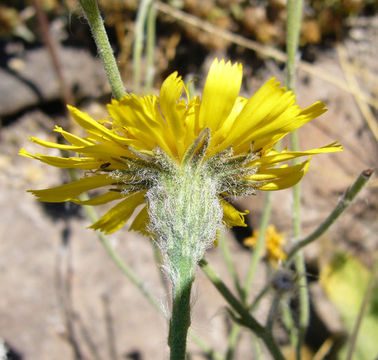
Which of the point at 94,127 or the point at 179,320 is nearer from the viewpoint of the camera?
the point at 179,320

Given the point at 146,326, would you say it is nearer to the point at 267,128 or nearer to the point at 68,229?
the point at 68,229

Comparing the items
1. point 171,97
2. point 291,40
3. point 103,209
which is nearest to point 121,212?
point 171,97

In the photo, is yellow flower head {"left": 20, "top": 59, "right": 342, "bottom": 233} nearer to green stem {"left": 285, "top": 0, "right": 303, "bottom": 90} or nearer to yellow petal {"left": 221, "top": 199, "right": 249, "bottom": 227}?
yellow petal {"left": 221, "top": 199, "right": 249, "bottom": 227}

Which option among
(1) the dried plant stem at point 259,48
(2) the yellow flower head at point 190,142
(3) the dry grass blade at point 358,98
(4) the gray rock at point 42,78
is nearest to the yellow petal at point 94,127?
(2) the yellow flower head at point 190,142

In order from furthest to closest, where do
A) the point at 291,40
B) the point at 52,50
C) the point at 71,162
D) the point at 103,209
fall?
the point at 52,50 → the point at 103,209 → the point at 291,40 → the point at 71,162

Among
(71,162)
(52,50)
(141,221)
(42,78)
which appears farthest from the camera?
(42,78)

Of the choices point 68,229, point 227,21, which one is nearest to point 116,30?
point 227,21

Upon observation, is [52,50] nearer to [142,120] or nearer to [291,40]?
[291,40]

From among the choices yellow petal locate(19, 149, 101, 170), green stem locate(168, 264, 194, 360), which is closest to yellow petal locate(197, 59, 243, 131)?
yellow petal locate(19, 149, 101, 170)
